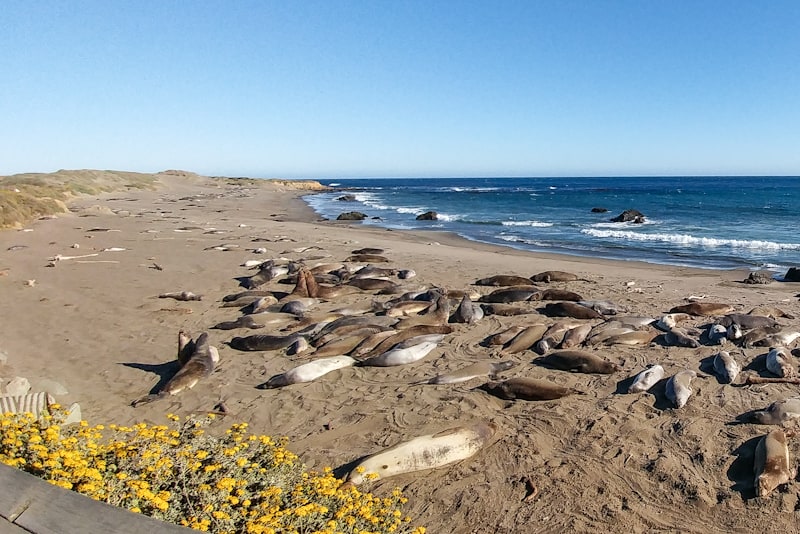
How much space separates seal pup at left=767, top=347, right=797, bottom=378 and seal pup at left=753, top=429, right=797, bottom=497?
5.50ft

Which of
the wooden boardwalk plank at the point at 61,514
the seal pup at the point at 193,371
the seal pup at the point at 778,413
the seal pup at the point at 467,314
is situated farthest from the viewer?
the seal pup at the point at 467,314

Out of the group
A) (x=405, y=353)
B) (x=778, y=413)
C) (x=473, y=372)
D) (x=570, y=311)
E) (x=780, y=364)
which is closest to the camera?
(x=778, y=413)

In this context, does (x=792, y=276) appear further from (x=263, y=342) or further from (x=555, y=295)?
(x=263, y=342)

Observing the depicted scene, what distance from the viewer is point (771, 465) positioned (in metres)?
4.61

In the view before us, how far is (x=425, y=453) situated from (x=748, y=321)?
19.0ft

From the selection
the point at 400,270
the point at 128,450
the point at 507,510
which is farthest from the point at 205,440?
the point at 400,270

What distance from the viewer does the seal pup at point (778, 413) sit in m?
5.32

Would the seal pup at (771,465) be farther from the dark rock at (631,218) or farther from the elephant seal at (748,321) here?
the dark rock at (631,218)

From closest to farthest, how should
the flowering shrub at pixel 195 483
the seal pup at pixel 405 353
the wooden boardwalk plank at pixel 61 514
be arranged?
1. the wooden boardwalk plank at pixel 61 514
2. the flowering shrub at pixel 195 483
3. the seal pup at pixel 405 353

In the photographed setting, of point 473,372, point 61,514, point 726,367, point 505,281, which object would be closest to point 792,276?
point 505,281

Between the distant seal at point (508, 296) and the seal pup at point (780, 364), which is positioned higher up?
the seal pup at point (780, 364)

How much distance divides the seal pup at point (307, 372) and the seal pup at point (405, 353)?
1.00 ft

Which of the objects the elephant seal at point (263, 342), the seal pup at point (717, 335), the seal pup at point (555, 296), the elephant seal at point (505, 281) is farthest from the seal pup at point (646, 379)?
the elephant seal at point (505, 281)

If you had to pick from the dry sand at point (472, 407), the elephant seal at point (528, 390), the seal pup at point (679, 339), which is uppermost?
the seal pup at point (679, 339)
